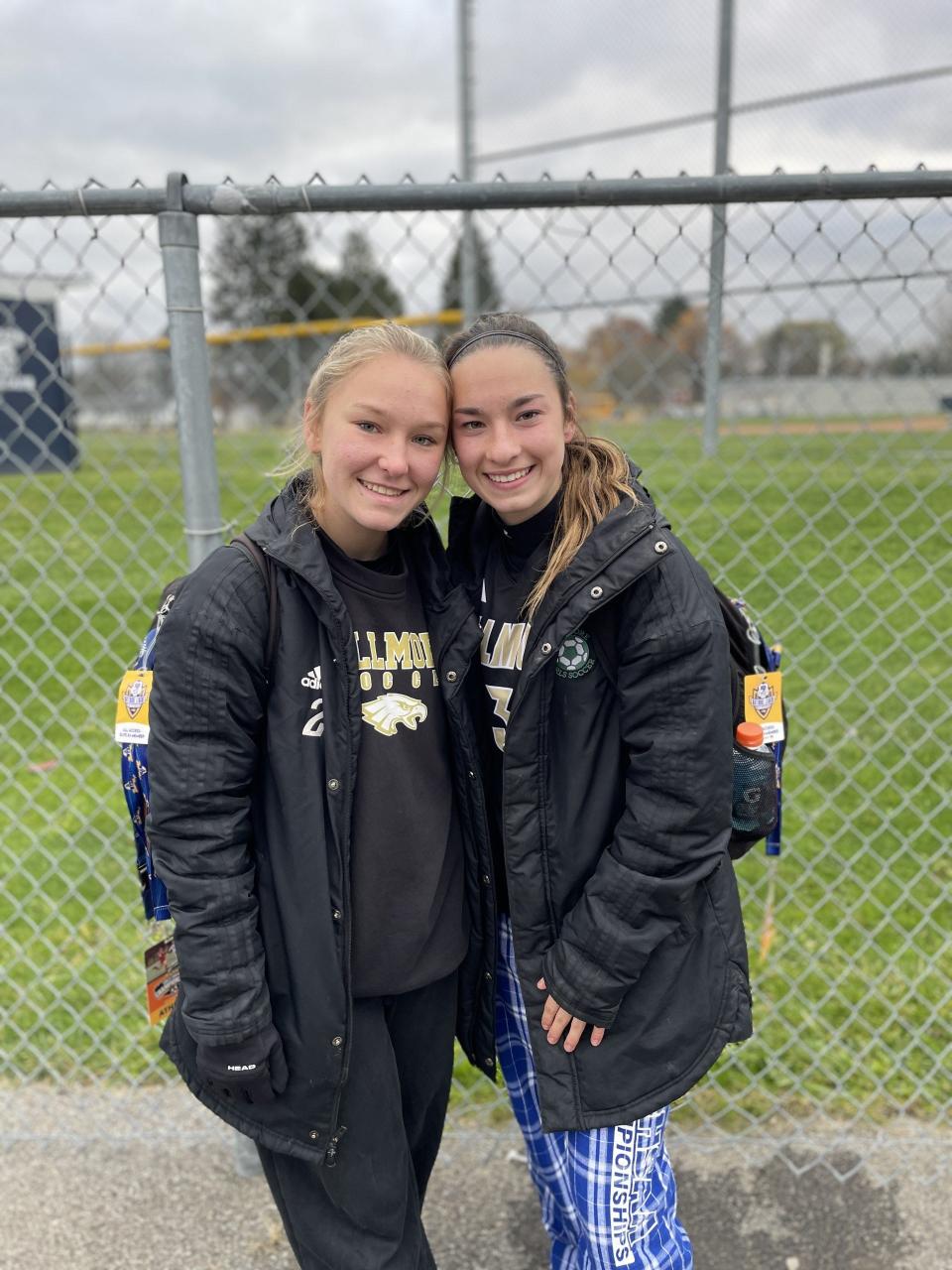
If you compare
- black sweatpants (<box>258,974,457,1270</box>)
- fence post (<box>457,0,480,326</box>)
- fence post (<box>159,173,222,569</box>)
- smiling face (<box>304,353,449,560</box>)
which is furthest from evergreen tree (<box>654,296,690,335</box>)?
black sweatpants (<box>258,974,457,1270</box>)

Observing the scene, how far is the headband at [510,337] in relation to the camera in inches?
61.4

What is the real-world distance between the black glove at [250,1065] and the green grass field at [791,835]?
1.16m

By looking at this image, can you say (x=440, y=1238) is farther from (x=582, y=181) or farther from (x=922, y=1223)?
(x=582, y=181)

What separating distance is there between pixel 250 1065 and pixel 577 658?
2.63 ft

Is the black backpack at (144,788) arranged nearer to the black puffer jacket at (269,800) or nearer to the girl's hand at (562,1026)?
the black puffer jacket at (269,800)

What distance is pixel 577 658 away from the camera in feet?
4.96

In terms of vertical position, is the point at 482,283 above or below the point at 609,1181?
above

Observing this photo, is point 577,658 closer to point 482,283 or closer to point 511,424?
point 511,424


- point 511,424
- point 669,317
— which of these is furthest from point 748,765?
point 669,317

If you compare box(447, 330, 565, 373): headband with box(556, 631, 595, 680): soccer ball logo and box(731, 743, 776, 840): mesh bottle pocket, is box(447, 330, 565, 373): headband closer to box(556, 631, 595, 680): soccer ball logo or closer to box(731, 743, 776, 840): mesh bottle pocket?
box(556, 631, 595, 680): soccer ball logo

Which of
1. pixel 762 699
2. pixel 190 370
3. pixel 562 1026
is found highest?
pixel 190 370

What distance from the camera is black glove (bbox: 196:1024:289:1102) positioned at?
4.80 ft

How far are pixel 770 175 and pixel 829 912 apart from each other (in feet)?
8.10

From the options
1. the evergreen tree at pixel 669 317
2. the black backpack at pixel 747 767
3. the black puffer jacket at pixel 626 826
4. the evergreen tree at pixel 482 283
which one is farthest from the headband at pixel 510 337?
the evergreen tree at pixel 669 317
